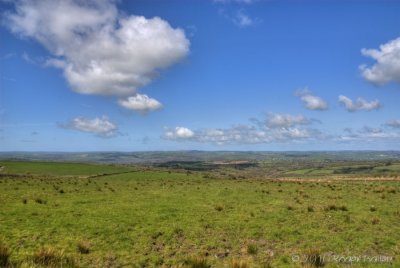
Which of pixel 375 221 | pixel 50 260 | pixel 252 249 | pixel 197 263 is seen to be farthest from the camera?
pixel 375 221

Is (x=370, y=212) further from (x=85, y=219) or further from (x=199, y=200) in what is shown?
(x=85, y=219)

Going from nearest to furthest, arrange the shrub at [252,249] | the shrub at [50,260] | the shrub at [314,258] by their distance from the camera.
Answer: the shrub at [50,260]
the shrub at [314,258]
the shrub at [252,249]

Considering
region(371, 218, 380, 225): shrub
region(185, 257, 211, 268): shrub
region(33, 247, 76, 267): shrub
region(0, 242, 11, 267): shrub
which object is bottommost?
region(371, 218, 380, 225): shrub

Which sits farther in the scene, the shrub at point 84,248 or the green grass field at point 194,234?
the shrub at point 84,248

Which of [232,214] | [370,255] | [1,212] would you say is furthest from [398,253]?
[1,212]

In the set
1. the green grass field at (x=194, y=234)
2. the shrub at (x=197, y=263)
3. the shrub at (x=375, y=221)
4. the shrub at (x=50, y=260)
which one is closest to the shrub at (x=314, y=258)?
the green grass field at (x=194, y=234)

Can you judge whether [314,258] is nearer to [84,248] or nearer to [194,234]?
[194,234]

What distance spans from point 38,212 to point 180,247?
11251 mm

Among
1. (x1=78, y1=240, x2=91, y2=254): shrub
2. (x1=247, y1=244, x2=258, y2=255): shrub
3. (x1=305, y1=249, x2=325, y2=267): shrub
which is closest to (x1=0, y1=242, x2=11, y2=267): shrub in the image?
(x1=78, y1=240, x2=91, y2=254): shrub

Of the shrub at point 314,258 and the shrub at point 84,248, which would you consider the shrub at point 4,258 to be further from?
the shrub at point 314,258

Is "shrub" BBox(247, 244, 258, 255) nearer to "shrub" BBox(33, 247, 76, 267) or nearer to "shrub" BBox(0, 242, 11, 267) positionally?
"shrub" BBox(33, 247, 76, 267)

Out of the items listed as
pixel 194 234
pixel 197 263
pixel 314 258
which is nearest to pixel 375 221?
pixel 314 258

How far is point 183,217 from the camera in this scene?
72.1 ft

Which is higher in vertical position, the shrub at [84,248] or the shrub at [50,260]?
the shrub at [50,260]
